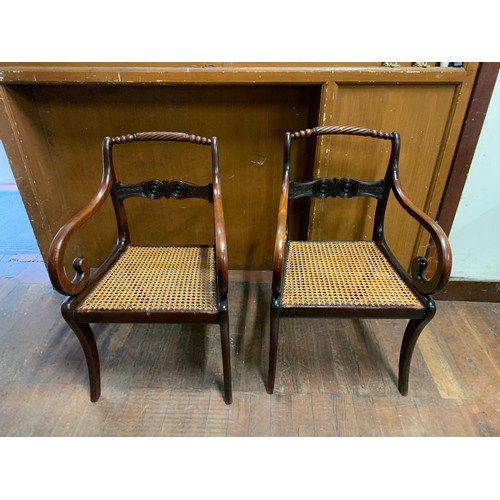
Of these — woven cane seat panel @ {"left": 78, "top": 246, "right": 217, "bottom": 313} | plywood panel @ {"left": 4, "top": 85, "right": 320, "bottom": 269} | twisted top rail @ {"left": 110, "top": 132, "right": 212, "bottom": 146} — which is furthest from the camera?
plywood panel @ {"left": 4, "top": 85, "right": 320, "bottom": 269}

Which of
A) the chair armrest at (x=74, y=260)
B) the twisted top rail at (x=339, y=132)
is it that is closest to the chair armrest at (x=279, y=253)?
the twisted top rail at (x=339, y=132)

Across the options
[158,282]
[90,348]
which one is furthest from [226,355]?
[90,348]

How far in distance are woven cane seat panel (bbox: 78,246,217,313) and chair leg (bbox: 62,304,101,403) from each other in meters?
0.06

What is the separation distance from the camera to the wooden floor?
114 centimetres

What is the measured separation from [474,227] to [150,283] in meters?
1.42

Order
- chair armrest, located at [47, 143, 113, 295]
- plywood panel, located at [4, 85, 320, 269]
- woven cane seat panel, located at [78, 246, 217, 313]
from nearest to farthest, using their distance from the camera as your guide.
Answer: chair armrest, located at [47, 143, 113, 295] → woven cane seat panel, located at [78, 246, 217, 313] → plywood panel, located at [4, 85, 320, 269]

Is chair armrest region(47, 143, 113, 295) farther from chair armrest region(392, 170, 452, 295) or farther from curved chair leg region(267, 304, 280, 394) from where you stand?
chair armrest region(392, 170, 452, 295)

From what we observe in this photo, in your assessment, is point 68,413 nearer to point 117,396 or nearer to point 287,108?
point 117,396

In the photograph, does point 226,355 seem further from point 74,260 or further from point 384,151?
point 384,151

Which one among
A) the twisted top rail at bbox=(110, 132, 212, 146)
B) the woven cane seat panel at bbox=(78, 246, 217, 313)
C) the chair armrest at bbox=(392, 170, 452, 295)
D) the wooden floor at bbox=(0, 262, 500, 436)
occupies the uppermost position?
the twisted top rail at bbox=(110, 132, 212, 146)

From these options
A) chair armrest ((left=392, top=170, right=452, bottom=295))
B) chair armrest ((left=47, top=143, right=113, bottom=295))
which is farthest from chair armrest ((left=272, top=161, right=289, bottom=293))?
chair armrest ((left=47, top=143, right=113, bottom=295))

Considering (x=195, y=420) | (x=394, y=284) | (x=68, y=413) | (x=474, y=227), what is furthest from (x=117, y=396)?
(x=474, y=227)

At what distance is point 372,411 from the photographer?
1178 millimetres

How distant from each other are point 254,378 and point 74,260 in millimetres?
777
